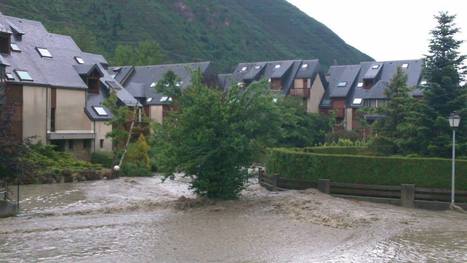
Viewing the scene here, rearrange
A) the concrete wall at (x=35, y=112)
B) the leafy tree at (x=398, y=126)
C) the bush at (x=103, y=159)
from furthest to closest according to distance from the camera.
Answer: the bush at (x=103, y=159), the concrete wall at (x=35, y=112), the leafy tree at (x=398, y=126)

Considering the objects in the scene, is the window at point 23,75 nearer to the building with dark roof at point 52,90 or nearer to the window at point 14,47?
the building with dark roof at point 52,90

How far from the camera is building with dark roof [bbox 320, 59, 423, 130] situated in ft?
220

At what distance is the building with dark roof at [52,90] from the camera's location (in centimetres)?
4169

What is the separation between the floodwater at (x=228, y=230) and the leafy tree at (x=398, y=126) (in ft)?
20.9

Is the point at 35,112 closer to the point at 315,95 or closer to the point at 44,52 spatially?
the point at 44,52

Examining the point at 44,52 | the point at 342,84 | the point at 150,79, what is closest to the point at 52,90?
the point at 44,52

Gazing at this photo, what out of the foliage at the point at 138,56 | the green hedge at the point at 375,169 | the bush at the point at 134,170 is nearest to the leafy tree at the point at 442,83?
the green hedge at the point at 375,169

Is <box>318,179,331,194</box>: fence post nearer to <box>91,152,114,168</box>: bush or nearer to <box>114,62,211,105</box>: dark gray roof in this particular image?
<box>91,152,114,168</box>: bush

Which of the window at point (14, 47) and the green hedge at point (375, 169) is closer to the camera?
the green hedge at point (375, 169)

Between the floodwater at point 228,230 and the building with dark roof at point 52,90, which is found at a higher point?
the building with dark roof at point 52,90

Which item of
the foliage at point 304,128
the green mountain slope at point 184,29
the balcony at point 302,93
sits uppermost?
the green mountain slope at point 184,29

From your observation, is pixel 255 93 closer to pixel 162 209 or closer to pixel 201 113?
pixel 201 113

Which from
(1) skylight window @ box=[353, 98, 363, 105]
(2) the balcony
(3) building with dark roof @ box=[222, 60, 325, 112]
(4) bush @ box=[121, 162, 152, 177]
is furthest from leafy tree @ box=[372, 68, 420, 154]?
(3) building with dark roof @ box=[222, 60, 325, 112]

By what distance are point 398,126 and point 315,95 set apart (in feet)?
138
